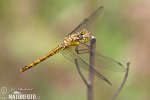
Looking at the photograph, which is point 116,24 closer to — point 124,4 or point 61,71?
point 124,4

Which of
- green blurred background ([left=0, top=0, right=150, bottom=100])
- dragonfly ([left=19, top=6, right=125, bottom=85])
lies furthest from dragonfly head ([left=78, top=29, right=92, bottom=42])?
green blurred background ([left=0, top=0, right=150, bottom=100])

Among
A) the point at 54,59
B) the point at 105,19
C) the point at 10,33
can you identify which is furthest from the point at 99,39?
the point at 10,33

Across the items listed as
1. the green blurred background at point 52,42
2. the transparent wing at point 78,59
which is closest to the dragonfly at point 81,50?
the transparent wing at point 78,59

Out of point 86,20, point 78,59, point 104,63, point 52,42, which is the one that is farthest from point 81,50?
point 52,42

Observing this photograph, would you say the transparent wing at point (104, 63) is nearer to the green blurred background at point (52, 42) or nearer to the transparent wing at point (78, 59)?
the transparent wing at point (78, 59)

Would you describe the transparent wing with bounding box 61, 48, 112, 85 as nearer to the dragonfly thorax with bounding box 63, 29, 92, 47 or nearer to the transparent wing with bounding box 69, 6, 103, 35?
the dragonfly thorax with bounding box 63, 29, 92, 47
